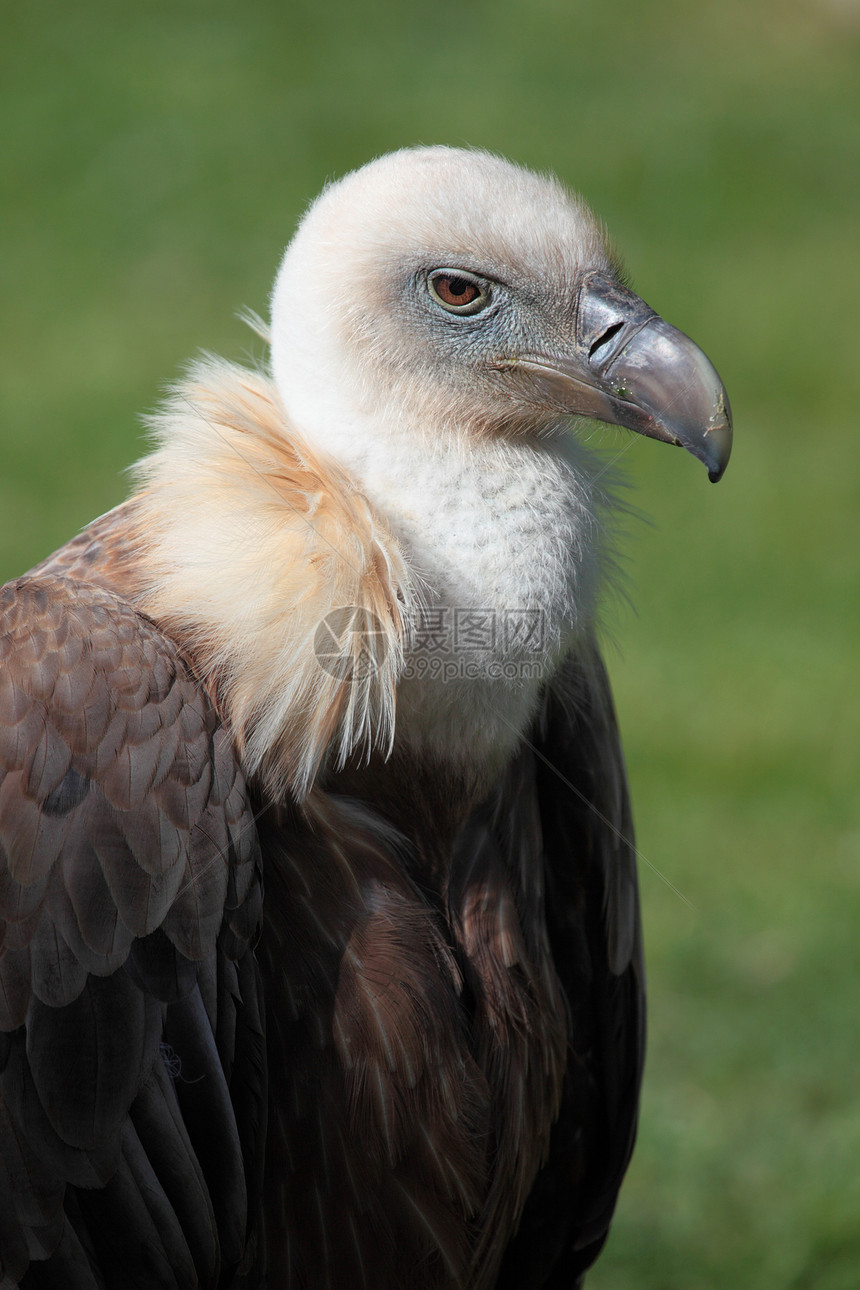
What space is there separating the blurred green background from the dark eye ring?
1.37ft

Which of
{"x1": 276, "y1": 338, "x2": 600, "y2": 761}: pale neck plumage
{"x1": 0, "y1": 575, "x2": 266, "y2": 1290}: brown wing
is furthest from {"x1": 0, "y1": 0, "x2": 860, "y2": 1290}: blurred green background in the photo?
{"x1": 0, "y1": 575, "x2": 266, "y2": 1290}: brown wing

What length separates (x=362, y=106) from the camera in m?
8.71

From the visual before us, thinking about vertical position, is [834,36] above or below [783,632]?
above

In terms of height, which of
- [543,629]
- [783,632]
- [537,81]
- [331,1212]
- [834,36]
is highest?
[834,36]

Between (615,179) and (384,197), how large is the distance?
6958 millimetres

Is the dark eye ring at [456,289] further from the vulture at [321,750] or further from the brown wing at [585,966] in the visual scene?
the brown wing at [585,966]

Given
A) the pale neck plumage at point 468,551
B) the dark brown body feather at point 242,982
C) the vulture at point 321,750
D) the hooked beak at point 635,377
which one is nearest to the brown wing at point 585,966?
the dark brown body feather at point 242,982

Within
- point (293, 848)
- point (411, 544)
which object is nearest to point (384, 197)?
point (411, 544)

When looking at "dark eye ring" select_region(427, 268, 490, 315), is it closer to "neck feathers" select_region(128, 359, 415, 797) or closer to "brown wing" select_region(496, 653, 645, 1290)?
"neck feathers" select_region(128, 359, 415, 797)

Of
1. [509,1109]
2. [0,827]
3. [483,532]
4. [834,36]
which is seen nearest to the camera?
[0,827]

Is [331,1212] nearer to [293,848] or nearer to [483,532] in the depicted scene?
[293,848]

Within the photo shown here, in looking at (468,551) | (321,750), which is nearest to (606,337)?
(468,551)

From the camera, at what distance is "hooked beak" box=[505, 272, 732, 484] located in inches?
74.9

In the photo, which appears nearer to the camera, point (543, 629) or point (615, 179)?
point (543, 629)
